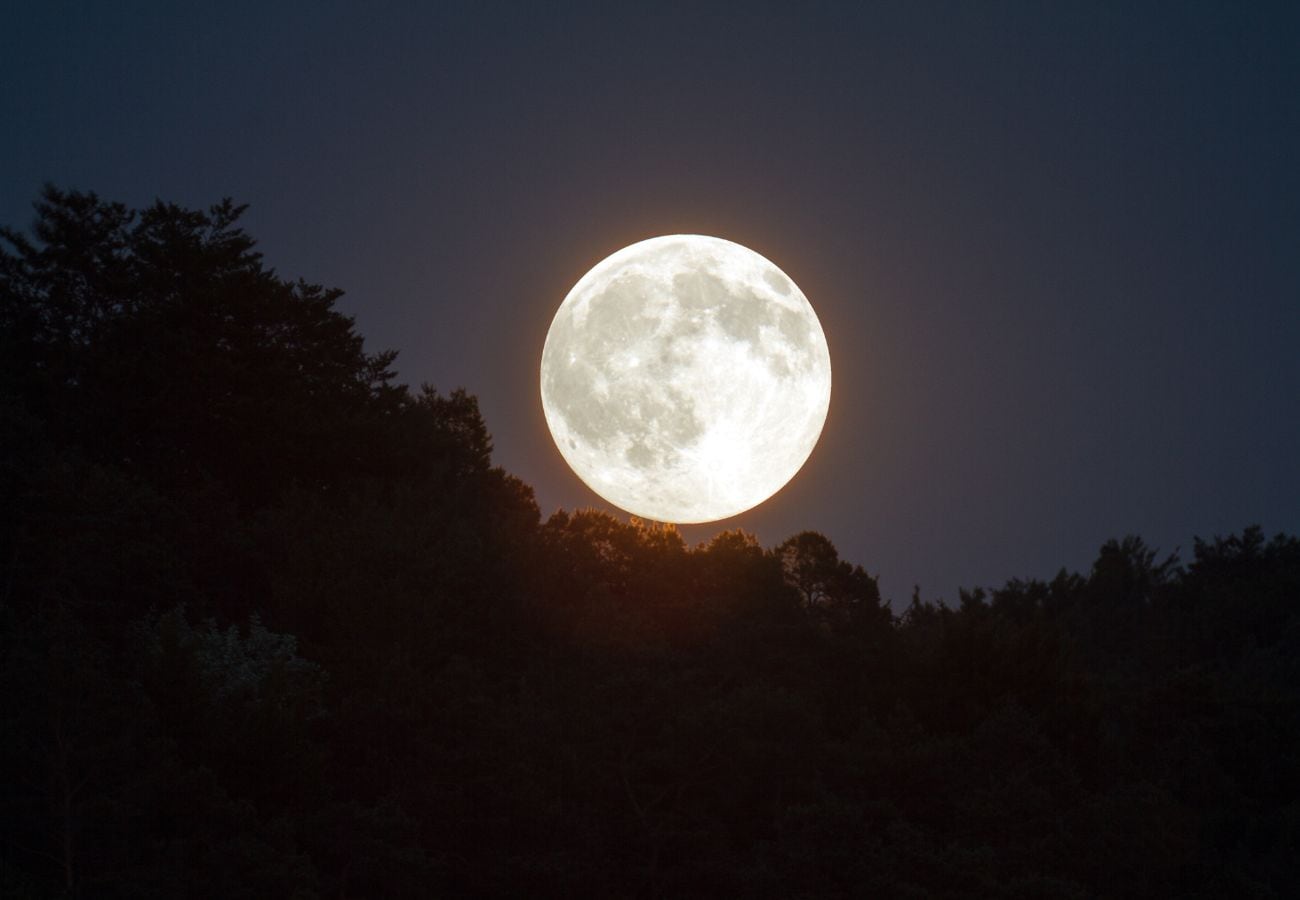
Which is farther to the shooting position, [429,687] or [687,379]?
[687,379]

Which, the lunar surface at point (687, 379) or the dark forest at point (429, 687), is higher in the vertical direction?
the lunar surface at point (687, 379)

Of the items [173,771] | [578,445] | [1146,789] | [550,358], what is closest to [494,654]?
[578,445]

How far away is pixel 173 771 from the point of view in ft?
73.8

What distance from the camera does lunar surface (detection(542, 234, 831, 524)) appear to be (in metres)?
34.5

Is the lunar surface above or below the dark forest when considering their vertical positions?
above

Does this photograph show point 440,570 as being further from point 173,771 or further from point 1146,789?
point 1146,789

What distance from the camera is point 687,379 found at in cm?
3422

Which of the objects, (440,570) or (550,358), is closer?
(440,570)

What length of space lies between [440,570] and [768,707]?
8.98 meters

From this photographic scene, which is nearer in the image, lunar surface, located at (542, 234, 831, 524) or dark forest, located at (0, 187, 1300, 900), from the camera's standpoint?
dark forest, located at (0, 187, 1300, 900)

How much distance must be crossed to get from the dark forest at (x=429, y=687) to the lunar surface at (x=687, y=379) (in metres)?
4.02

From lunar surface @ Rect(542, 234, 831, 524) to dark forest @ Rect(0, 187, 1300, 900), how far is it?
4022 mm

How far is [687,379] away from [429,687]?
382 inches

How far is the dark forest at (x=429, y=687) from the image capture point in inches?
949
